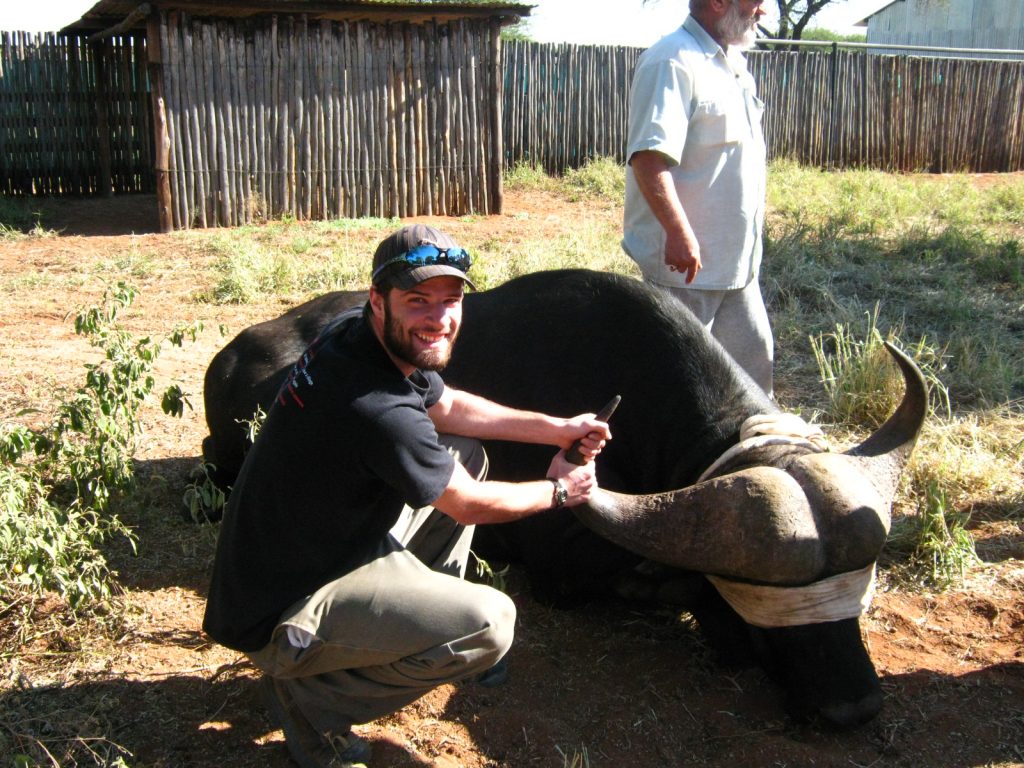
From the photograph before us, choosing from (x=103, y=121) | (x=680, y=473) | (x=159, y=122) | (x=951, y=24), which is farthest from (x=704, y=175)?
(x=951, y=24)

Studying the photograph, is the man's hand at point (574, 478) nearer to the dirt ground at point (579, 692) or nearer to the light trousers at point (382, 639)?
the light trousers at point (382, 639)

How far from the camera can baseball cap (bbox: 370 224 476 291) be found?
2.67 metres

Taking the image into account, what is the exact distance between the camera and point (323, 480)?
2.65 metres

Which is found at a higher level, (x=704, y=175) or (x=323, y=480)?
(x=704, y=175)

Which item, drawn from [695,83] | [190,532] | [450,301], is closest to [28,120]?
[190,532]

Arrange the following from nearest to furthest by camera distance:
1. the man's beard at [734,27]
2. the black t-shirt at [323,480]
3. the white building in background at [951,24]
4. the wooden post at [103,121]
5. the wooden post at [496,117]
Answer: the black t-shirt at [323,480] → the man's beard at [734,27] → the wooden post at [496,117] → the wooden post at [103,121] → the white building in background at [951,24]

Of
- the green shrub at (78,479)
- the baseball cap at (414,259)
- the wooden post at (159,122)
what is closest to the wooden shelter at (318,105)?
the wooden post at (159,122)

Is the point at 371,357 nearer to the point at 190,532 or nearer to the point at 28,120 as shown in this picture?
the point at 190,532

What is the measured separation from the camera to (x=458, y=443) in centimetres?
341

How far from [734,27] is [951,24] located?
35.0 metres

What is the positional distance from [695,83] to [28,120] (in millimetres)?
11783

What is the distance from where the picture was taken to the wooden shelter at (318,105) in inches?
421

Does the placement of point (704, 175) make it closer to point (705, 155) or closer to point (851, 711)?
point (705, 155)

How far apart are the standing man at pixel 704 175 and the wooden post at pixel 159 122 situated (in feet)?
25.1
